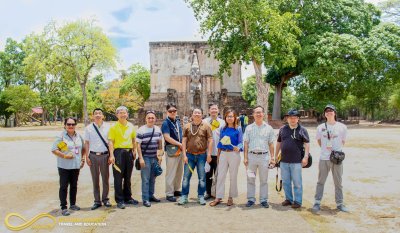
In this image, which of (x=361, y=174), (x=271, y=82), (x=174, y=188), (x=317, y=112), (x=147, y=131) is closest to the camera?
(x=147, y=131)

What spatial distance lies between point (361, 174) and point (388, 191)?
196cm

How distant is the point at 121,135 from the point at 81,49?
3337 cm

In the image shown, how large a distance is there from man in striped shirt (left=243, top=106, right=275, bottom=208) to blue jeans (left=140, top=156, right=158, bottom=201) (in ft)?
5.52

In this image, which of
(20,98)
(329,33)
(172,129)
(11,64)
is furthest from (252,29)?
(11,64)

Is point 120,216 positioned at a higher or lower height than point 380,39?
lower

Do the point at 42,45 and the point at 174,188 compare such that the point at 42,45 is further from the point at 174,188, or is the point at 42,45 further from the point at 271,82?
the point at 174,188

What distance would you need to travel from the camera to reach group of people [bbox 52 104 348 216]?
6.22 meters

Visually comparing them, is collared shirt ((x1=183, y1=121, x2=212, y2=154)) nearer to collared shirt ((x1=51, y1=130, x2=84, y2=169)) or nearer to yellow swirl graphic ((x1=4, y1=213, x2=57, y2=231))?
collared shirt ((x1=51, y1=130, x2=84, y2=169))

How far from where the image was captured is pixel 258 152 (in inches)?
252

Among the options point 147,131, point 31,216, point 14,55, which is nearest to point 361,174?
point 147,131

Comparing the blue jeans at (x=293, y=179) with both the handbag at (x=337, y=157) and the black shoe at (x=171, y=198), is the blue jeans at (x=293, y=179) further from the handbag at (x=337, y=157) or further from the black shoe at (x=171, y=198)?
the black shoe at (x=171, y=198)

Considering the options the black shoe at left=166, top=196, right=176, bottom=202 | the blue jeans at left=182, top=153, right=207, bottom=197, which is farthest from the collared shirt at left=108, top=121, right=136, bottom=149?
the black shoe at left=166, top=196, right=176, bottom=202

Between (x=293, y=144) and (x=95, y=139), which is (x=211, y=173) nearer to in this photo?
(x=293, y=144)

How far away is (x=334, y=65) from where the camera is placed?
92.1ft
